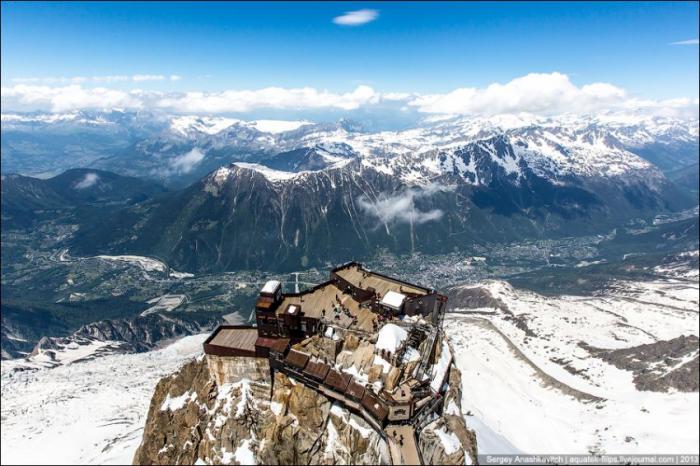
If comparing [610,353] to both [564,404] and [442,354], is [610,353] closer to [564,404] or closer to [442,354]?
[564,404]

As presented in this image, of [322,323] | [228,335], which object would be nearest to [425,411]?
[322,323]

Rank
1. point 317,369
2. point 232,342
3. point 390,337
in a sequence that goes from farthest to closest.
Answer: point 232,342
point 390,337
point 317,369

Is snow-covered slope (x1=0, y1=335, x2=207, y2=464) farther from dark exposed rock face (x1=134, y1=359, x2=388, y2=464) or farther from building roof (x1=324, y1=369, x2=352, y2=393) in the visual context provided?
building roof (x1=324, y1=369, x2=352, y2=393)

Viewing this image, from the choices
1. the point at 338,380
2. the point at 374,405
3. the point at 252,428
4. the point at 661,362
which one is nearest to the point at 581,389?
the point at 661,362

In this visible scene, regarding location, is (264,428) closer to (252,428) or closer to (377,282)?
(252,428)

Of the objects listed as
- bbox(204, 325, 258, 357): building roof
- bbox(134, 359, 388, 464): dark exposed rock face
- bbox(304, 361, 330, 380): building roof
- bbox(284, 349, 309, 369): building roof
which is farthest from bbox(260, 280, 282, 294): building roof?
bbox(304, 361, 330, 380): building roof

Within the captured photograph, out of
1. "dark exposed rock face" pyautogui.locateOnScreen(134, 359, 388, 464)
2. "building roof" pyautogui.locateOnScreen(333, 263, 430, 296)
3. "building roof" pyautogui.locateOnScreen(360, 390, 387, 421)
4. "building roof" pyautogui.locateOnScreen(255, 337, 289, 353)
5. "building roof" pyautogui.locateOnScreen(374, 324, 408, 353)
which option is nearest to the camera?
"building roof" pyautogui.locateOnScreen(360, 390, 387, 421)
